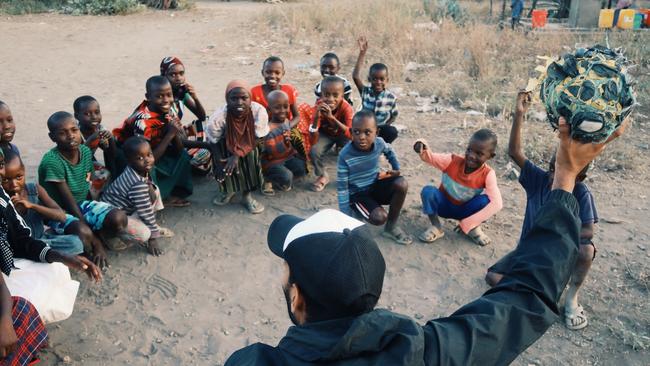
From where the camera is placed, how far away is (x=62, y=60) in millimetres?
9750

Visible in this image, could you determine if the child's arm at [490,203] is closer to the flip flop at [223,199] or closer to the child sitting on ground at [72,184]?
the flip flop at [223,199]

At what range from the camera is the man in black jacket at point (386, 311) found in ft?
3.94

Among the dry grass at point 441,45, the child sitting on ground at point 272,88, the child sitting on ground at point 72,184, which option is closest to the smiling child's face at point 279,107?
the child sitting on ground at point 272,88

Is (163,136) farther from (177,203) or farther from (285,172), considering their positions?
(285,172)

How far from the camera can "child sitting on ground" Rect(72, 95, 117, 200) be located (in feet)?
13.7

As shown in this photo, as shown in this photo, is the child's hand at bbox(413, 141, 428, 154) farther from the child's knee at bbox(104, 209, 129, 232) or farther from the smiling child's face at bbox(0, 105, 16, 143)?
the smiling child's face at bbox(0, 105, 16, 143)

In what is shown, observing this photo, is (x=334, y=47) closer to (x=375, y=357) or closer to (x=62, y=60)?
(x=62, y=60)

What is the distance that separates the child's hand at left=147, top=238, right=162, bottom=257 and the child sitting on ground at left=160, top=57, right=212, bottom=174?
1.04 metres

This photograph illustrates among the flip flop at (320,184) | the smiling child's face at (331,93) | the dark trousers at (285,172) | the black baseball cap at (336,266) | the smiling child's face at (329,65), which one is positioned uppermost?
the black baseball cap at (336,266)

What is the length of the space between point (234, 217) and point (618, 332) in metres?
2.83

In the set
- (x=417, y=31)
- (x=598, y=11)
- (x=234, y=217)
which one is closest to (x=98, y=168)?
(x=234, y=217)

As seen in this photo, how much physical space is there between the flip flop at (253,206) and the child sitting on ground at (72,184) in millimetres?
1092

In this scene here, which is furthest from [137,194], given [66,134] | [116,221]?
[66,134]

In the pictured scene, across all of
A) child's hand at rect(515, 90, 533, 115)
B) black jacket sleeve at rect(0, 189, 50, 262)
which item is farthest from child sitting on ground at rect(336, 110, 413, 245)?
black jacket sleeve at rect(0, 189, 50, 262)
